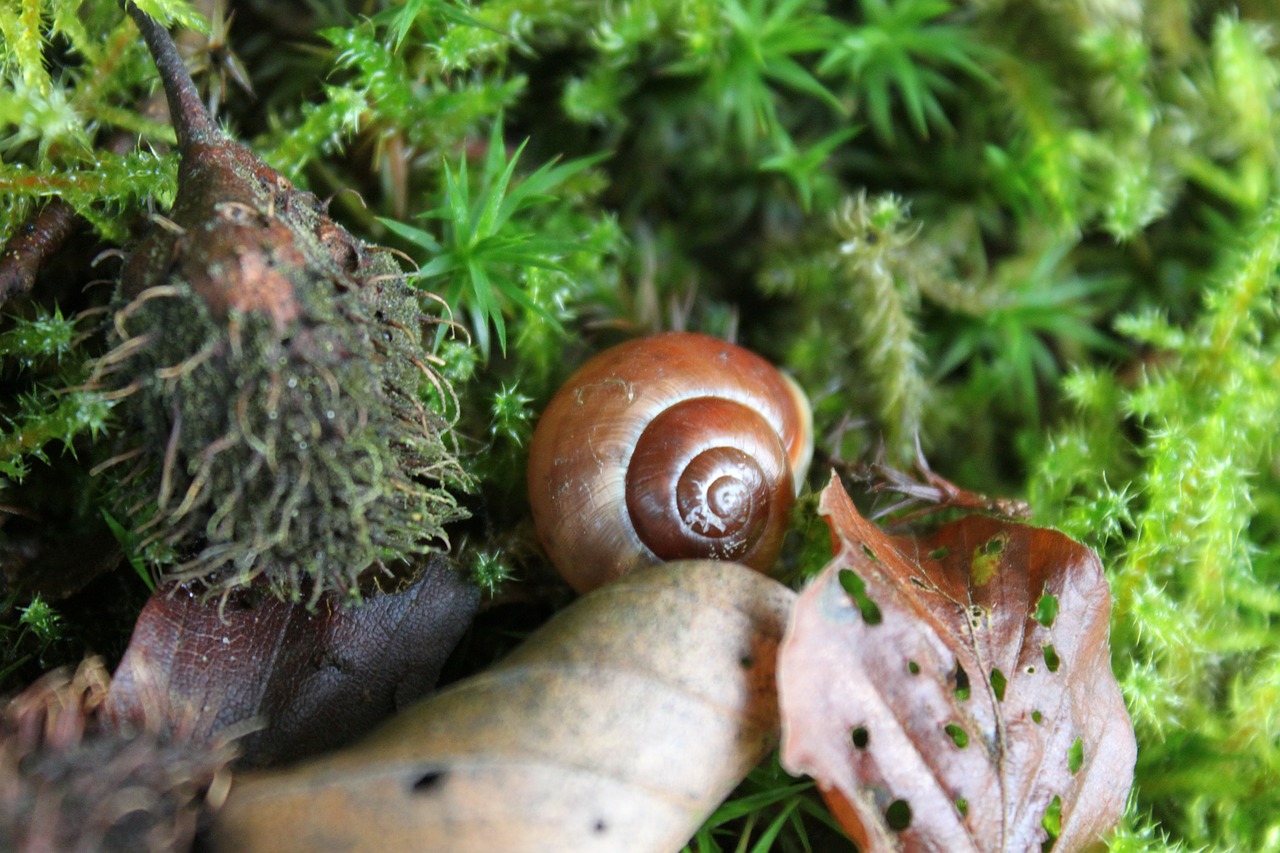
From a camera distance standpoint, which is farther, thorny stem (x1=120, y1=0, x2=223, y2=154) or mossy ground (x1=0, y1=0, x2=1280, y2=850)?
mossy ground (x1=0, y1=0, x2=1280, y2=850)

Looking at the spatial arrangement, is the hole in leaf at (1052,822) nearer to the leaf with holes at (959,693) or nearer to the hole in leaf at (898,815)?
the leaf with holes at (959,693)

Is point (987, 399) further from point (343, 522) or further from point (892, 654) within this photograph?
point (343, 522)

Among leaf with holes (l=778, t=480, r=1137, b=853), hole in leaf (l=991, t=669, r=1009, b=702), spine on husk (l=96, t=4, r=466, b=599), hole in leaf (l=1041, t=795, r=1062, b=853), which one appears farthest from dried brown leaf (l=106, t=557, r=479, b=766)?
hole in leaf (l=1041, t=795, r=1062, b=853)

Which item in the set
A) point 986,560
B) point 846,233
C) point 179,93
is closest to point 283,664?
point 179,93

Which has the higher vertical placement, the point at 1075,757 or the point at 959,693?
the point at 959,693

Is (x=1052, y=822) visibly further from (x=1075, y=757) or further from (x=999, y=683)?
(x=999, y=683)

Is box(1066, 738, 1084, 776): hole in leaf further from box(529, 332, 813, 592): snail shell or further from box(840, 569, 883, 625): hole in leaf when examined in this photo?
box(529, 332, 813, 592): snail shell

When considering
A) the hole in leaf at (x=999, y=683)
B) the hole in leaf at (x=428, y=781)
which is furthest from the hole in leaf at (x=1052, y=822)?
the hole in leaf at (x=428, y=781)
